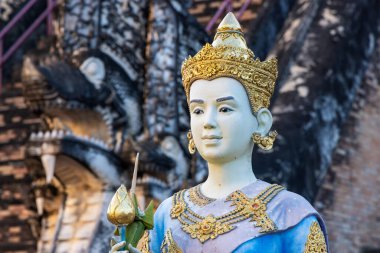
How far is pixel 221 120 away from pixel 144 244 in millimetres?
557

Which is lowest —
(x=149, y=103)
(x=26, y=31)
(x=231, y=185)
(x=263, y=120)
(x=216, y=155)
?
(x=231, y=185)

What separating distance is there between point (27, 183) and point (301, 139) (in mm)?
3036

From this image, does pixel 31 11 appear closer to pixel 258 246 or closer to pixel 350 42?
pixel 350 42

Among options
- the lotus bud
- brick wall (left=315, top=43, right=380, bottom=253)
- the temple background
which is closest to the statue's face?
the lotus bud

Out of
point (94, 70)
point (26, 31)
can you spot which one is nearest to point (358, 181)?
point (94, 70)

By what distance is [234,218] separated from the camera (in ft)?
20.5

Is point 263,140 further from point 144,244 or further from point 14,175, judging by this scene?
point 14,175

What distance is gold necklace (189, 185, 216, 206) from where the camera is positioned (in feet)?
20.9

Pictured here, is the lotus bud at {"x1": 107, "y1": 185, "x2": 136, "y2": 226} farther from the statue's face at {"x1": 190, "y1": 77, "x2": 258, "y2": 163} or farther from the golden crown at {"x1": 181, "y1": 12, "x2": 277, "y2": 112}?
the golden crown at {"x1": 181, "y1": 12, "x2": 277, "y2": 112}

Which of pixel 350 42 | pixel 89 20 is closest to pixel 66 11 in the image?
pixel 89 20

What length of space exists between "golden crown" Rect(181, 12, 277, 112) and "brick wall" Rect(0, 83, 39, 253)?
6720mm

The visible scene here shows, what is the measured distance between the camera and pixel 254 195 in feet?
20.7

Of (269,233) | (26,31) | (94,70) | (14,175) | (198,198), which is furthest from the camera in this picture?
(26,31)

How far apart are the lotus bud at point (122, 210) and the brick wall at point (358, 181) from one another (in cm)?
675
